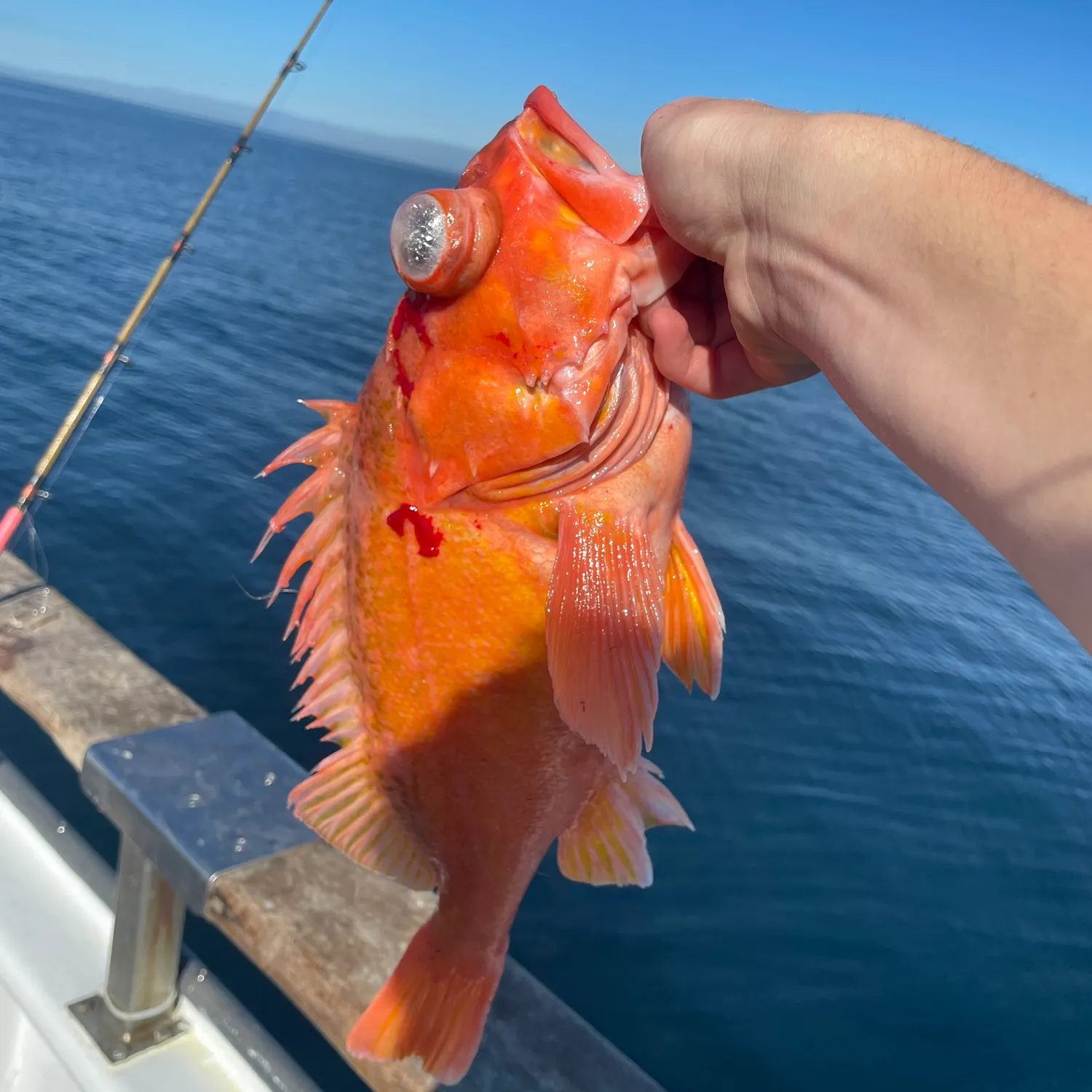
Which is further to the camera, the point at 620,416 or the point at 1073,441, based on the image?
the point at 620,416

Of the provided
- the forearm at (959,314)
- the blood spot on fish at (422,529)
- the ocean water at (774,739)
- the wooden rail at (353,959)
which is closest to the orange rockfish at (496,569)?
the blood spot on fish at (422,529)

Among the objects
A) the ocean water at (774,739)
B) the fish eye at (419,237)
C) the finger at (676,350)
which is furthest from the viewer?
the ocean water at (774,739)

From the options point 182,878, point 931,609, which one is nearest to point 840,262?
point 182,878

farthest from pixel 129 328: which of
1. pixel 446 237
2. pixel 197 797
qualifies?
pixel 446 237

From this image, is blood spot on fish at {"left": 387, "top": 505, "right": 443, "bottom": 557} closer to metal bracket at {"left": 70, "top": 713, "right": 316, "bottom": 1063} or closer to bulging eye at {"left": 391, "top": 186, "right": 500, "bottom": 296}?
bulging eye at {"left": 391, "top": 186, "right": 500, "bottom": 296}

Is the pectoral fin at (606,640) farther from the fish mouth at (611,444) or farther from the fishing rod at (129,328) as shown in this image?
the fishing rod at (129,328)

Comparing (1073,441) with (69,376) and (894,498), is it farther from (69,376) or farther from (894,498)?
(894,498)

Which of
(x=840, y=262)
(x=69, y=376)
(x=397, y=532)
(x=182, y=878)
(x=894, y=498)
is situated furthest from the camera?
(x=894, y=498)
